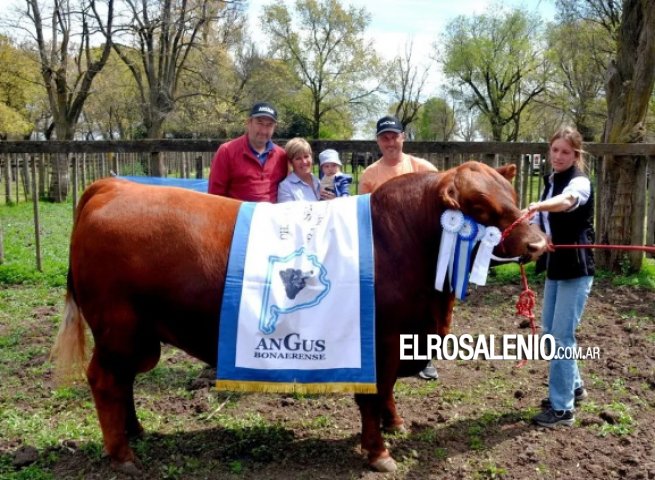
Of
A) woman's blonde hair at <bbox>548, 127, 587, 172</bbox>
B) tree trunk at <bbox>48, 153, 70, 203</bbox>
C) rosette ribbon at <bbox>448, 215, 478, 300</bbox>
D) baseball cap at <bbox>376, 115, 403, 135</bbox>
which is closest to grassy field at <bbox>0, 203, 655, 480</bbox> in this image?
rosette ribbon at <bbox>448, 215, 478, 300</bbox>

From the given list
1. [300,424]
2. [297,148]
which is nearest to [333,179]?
[297,148]

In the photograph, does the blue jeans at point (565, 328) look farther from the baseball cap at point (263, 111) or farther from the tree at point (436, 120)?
the tree at point (436, 120)

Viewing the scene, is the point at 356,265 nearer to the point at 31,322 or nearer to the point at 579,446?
the point at 579,446

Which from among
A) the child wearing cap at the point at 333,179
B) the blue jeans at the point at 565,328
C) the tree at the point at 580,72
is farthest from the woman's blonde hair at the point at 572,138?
the tree at the point at 580,72

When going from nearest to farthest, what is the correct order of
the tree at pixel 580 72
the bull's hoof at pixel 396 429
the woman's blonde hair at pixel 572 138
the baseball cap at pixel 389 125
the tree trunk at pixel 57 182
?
the woman's blonde hair at pixel 572 138, the bull's hoof at pixel 396 429, the baseball cap at pixel 389 125, the tree trunk at pixel 57 182, the tree at pixel 580 72

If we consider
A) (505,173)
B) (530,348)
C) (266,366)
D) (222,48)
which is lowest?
(530,348)

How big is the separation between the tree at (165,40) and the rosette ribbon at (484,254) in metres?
21.8

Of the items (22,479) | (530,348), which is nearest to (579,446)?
(530,348)

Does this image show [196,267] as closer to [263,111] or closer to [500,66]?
[263,111]

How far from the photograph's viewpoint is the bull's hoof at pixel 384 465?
323cm

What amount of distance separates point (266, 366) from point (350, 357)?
467 mm

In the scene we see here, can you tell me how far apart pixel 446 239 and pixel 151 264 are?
5.36ft

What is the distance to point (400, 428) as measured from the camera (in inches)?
146

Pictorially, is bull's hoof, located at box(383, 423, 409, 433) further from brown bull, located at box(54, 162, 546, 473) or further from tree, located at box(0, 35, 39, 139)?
A: tree, located at box(0, 35, 39, 139)
